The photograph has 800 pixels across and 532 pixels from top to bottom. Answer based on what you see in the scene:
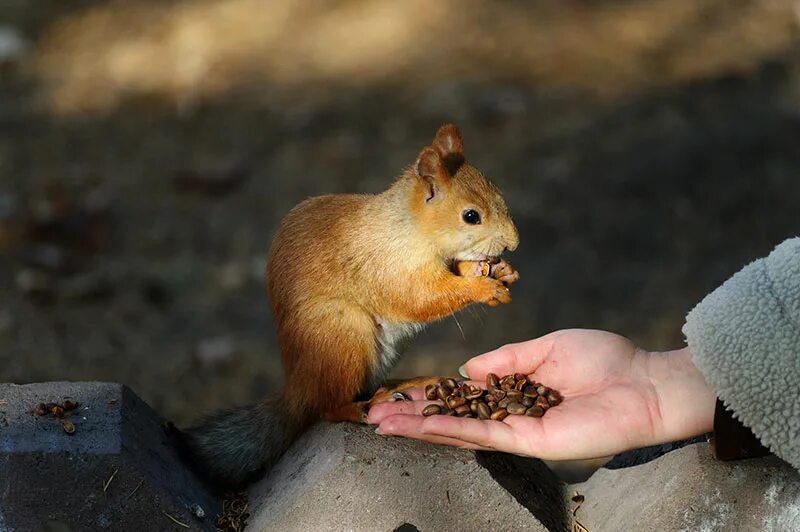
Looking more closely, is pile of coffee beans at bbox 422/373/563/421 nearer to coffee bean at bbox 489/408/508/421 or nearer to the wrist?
coffee bean at bbox 489/408/508/421

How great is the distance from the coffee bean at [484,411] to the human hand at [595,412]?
87mm

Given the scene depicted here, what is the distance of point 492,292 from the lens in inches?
92.5

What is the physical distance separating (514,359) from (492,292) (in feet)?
0.53

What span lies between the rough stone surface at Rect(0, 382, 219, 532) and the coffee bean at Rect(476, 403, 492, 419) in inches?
23.5

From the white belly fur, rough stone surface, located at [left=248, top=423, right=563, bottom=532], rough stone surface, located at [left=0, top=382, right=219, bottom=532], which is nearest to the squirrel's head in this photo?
the white belly fur

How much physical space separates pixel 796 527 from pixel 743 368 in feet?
1.03

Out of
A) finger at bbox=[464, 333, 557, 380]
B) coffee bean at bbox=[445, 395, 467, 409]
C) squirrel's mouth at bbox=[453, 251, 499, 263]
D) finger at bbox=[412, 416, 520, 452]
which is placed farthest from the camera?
squirrel's mouth at bbox=[453, 251, 499, 263]

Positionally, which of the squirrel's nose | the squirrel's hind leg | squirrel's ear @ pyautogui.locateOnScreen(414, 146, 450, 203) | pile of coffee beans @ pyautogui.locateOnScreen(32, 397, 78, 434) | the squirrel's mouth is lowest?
the squirrel's hind leg

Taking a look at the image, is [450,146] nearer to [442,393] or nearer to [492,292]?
[492,292]

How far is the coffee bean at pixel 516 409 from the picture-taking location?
7.07 feet

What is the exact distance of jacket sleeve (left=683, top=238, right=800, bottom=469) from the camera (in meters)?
1.87

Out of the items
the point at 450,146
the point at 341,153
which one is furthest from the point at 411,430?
the point at 341,153

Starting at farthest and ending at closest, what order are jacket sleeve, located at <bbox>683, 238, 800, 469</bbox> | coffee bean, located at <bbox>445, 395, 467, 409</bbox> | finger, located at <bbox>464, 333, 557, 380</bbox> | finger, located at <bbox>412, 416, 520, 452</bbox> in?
finger, located at <bbox>464, 333, 557, 380</bbox> → coffee bean, located at <bbox>445, 395, 467, 409</bbox> → finger, located at <bbox>412, 416, 520, 452</bbox> → jacket sleeve, located at <bbox>683, 238, 800, 469</bbox>

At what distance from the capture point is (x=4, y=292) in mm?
4699
